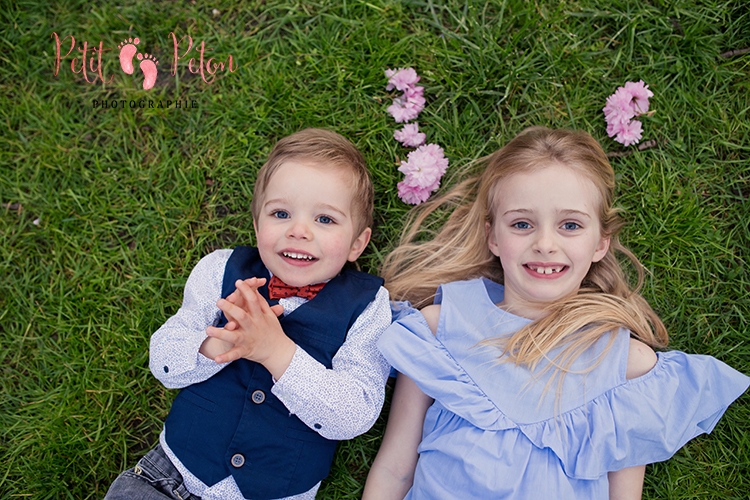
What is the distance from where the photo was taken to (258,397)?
2443mm

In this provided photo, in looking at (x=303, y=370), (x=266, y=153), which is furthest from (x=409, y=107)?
(x=303, y=370)

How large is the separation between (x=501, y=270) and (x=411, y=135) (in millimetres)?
851

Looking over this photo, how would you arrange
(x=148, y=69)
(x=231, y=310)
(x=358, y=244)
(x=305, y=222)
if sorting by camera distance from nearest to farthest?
(x=231, y=310), (x=305, y=222), (x=358, y=244), (x=148, y=69)

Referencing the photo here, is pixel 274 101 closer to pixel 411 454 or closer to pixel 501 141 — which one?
pixel 501 141

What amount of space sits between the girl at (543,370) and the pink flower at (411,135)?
1.62 ft

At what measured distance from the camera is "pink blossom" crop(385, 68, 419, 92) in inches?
118

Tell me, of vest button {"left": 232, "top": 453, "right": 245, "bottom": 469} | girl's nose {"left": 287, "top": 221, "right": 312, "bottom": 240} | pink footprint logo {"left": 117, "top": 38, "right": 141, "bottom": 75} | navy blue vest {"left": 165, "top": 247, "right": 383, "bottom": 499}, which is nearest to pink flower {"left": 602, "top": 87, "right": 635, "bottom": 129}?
navy blue vest {"left": 165, "top": 247, "right": 383, "bottom": 499}

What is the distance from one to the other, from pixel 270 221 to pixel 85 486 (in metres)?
1.77

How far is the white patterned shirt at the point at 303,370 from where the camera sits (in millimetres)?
2377

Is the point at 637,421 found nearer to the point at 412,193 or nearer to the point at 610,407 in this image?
the point at 610,407

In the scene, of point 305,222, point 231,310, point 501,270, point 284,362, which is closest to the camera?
point 231,310

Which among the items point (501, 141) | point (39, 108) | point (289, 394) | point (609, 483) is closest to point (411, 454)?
point (289, 394)

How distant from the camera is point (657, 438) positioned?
2367 mm

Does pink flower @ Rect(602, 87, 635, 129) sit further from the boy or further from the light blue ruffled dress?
the boy
